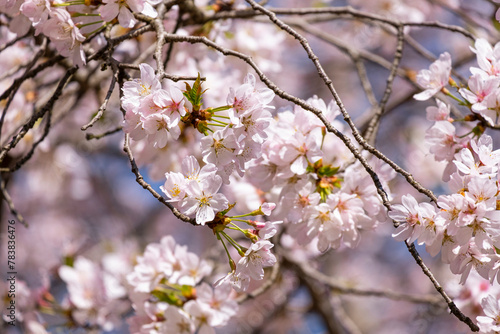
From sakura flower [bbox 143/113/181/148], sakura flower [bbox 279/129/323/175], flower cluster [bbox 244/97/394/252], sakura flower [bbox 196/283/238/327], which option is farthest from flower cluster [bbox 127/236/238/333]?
sakura flower [bbox 143/113/181/148]

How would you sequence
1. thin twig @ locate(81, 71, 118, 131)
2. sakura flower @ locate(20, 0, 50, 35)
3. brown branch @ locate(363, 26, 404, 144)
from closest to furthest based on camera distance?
thin twig @ locate(81, 71, 118, 131), sakura flower @ locate(20, 0, 50, 35), brown branch @ locate(363, 26, 404, 144)

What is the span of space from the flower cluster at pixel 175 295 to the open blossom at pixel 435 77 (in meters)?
0.90

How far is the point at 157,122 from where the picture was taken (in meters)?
1.23

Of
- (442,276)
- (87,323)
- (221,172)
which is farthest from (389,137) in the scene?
(221,172)

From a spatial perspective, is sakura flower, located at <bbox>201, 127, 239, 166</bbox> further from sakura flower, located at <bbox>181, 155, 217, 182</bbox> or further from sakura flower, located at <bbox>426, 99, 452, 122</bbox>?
sakura flower, located at <bbox>426, 99, 452, 122</bbox>

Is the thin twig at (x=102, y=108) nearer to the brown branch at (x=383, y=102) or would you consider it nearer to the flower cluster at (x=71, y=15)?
the flower cluster at (x=71, y=15)

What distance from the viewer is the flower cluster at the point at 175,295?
170 cm

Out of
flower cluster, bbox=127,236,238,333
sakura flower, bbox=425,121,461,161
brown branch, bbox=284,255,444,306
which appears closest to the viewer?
sakura flower, bbox=425,121,461,161

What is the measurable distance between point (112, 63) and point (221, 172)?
412mm

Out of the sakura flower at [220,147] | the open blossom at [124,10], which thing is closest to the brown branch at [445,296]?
the sakura flower at [220,147]

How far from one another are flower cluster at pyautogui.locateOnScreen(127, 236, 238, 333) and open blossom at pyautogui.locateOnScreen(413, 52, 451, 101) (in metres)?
0.90

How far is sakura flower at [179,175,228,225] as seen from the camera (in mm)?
1212

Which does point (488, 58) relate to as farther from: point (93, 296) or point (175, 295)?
point (93, 296)

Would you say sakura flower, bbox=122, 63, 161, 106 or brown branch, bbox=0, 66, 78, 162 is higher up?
sakura flower, bbox=122, 63, 161, 106
